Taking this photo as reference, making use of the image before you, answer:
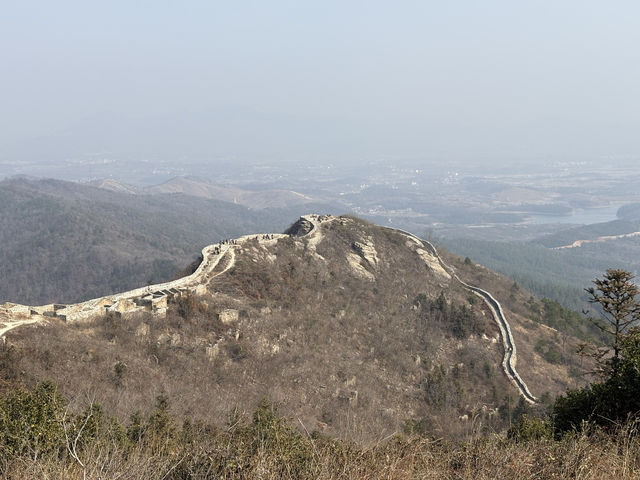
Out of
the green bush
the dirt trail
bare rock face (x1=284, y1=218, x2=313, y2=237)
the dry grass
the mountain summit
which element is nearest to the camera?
the dry grass

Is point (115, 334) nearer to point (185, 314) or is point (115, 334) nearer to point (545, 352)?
point (185, 314)

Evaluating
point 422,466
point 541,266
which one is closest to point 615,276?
point 422,466

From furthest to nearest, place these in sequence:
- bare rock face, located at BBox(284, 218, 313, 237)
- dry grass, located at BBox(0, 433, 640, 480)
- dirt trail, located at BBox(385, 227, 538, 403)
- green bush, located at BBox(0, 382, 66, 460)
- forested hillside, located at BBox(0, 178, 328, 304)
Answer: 1. forested hillside, located at BBox(0, 178, 328, 304)
2. bare rock face, located at BBox(284, 218, 313, 237)
3. dirt trail, located at BBox(385, 227, 538, 403)
4. green bush, located at BBox(0, 382, 66, 460)
5. dry grass, located at BBox(0, 433, 640, 480)

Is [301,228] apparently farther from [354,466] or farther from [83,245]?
[83,245]

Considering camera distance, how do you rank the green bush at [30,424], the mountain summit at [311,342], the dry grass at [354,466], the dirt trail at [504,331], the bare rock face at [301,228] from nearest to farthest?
the dry grass at [354,466]
the green bush at [30,424]
the mountain summit at [311,342]
the dirt trail at [504,331]
the bare rock face at [301,228]

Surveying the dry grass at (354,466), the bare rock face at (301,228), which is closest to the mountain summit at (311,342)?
the bare rock face at (301,228)

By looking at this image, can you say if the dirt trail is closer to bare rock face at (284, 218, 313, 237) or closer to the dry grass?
bare rock face at (284, 218, 313, 237)

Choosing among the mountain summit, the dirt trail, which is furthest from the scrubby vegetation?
the dirt trail

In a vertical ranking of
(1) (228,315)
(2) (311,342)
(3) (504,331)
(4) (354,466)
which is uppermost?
(4) (354,466)

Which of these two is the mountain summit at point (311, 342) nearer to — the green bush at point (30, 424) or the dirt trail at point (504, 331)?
the dirt trail at point (504, 331)

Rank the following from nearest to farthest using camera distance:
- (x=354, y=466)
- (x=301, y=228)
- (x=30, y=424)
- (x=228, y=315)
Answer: (x=354, y=466) → (x=30, y=424) → (x=228, y=315) → (x=301, y=228)

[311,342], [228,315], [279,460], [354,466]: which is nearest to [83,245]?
→ [228,315]
